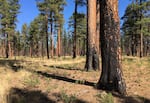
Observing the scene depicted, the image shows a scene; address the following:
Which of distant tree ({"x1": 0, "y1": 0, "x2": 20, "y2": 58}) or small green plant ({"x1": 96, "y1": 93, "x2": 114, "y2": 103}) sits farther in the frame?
distant tree ({"x1": 0, "y1": 0, "x2": 20, "y2": 58})

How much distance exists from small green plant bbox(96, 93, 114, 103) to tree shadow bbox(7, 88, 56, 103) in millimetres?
1299

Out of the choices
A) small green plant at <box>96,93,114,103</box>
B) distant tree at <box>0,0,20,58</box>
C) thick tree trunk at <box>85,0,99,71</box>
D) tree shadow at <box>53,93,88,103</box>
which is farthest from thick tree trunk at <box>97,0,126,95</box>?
distant tree at <box>0,0,20,58</box>

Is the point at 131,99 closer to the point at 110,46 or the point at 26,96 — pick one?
the point at 110,46

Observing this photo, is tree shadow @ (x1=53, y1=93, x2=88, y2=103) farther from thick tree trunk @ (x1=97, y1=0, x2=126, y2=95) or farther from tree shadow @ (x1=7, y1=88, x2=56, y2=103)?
thick tree trunk @ (x1=97, y1=0, x2=126, y2=95)

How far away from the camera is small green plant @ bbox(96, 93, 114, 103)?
279 inches

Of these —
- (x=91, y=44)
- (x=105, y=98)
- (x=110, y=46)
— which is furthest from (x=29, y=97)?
(x=91, y=44)

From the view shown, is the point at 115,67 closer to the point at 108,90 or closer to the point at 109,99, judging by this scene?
the point at 108,90

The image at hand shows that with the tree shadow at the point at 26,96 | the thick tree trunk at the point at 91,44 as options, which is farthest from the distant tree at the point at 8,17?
the tree shadow at the point at 26,96

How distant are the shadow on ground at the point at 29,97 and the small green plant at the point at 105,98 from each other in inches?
Result: 20.4

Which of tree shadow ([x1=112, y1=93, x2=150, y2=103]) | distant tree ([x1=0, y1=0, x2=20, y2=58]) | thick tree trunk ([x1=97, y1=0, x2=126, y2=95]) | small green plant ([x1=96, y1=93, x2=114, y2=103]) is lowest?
tree shadow ([x1=112, y1=93, x2=150, y2=103])

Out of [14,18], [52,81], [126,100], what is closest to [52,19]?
[14,18]

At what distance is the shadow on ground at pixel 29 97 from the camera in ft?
24.4

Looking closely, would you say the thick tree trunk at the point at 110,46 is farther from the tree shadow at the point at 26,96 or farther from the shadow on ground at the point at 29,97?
the tree shadow at the point at 26,96

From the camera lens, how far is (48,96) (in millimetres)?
7758
